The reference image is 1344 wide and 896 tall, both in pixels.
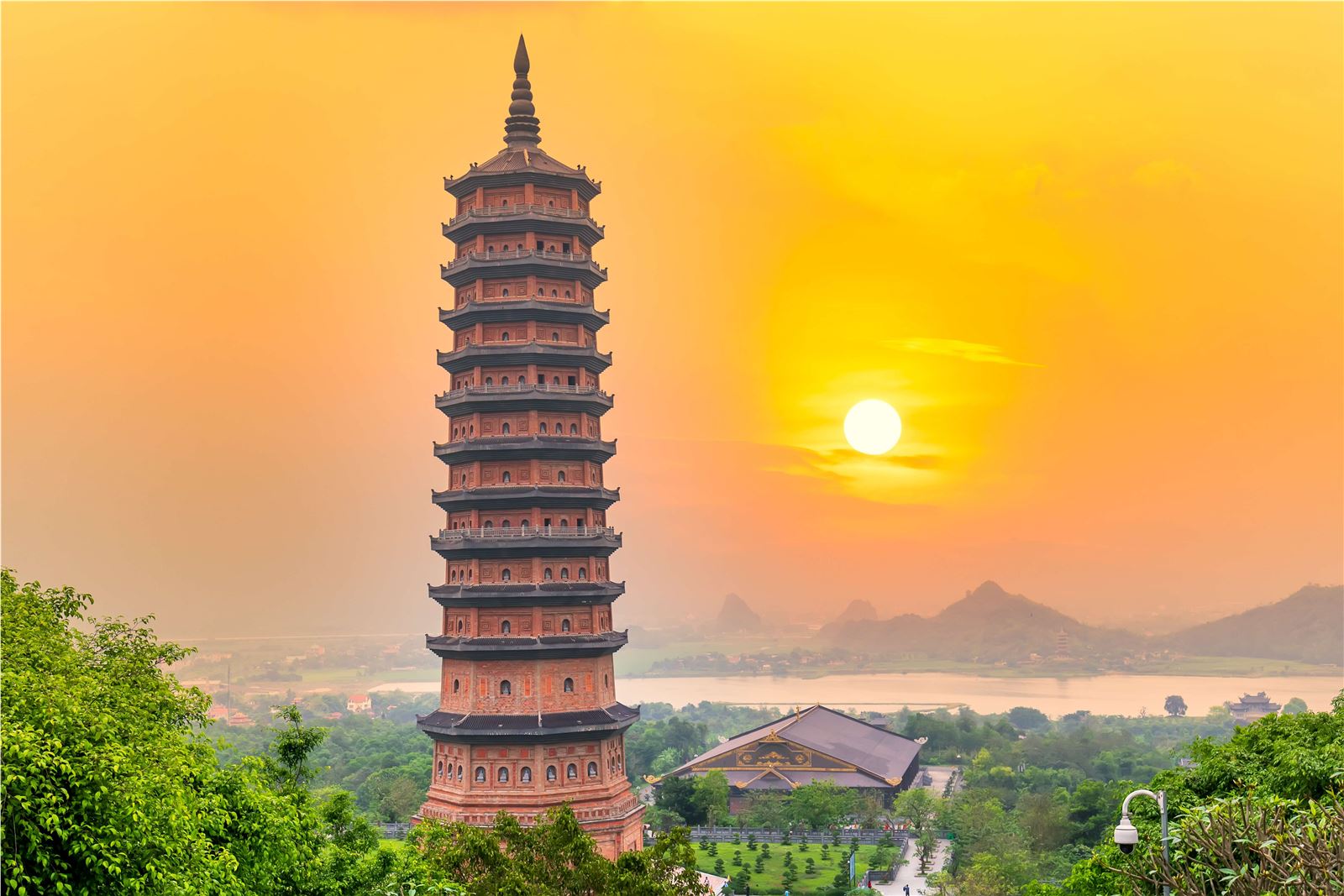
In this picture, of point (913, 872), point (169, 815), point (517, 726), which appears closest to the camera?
point (169, 815)

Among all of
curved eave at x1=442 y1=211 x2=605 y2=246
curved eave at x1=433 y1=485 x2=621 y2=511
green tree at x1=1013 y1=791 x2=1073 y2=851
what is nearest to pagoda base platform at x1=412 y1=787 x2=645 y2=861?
curved eave at x1=433 y1=485 x2=621 y2=511

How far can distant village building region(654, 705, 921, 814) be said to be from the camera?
11569 centimetres

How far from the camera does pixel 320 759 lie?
14912 centimetres

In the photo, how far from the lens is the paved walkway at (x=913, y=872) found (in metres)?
88.7

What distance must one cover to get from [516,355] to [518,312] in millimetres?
2205

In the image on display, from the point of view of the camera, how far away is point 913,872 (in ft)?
312

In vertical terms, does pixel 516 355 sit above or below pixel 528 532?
above

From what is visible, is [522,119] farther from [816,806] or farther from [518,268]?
[816,806]

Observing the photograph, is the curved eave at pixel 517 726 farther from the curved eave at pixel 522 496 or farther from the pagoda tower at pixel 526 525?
the curved eave at pixel 522 496

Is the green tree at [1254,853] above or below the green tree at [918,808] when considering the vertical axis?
above

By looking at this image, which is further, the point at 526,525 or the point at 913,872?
the point at 913,872

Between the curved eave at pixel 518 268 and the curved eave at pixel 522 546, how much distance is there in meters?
12.9

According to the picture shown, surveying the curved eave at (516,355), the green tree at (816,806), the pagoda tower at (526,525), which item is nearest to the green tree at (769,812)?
the green tree at (816,806)

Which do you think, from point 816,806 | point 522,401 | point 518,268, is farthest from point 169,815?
point 816,806
